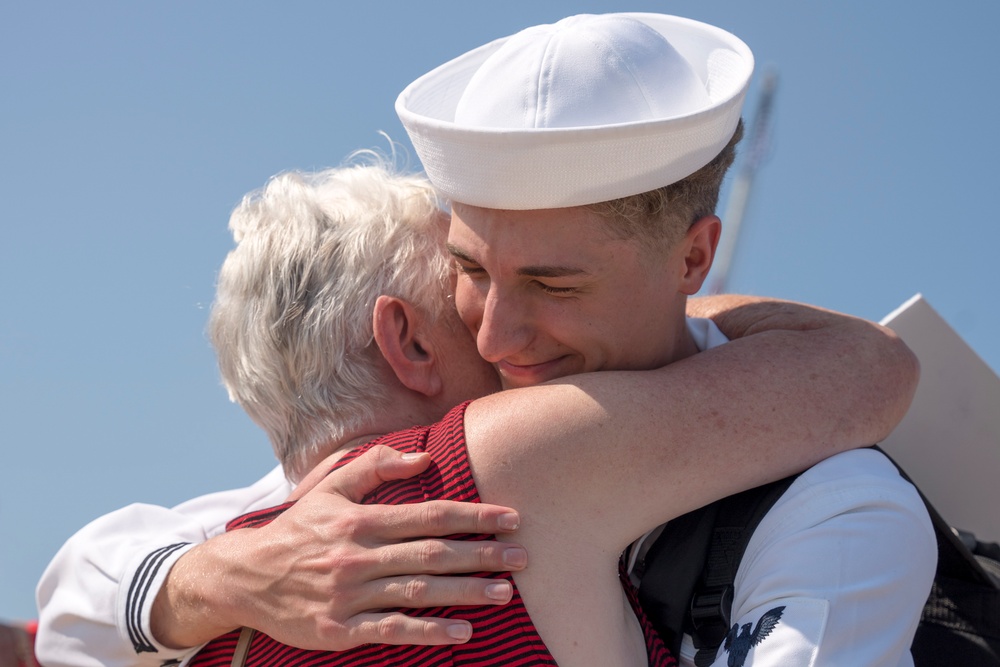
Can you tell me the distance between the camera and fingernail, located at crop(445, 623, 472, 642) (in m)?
1.99

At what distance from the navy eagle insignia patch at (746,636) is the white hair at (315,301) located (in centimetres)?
110

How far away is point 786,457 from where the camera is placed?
2.26m

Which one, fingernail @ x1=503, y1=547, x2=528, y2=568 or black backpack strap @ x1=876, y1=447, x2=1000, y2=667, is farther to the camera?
black backpack strap @ x1=876, y1=447, x2=1000, y2=667

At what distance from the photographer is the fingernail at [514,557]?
78.8 inches

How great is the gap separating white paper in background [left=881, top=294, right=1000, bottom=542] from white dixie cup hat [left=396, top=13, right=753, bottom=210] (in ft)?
5.39

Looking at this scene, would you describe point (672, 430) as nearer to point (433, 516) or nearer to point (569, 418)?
point (569, 418)

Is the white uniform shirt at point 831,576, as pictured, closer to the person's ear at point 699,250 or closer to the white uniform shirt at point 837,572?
the white uniform shirt at point 837,572

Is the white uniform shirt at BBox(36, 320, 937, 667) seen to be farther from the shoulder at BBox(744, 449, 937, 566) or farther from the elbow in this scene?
the elbow

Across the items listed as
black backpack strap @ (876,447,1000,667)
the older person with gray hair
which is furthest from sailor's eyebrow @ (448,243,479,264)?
black backpack strap @ (876,447,1000,667)

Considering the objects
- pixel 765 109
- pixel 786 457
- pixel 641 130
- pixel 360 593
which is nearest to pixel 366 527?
pixel 360 593

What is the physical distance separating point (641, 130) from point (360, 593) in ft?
3.92

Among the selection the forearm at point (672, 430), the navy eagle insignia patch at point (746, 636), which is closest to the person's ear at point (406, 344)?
the forearm at point (672, 430)

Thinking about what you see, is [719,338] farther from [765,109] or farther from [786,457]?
[765,109]

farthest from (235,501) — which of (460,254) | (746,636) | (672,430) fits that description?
(746,636)
